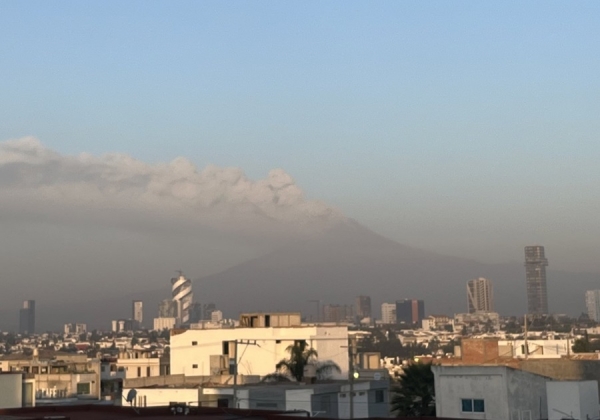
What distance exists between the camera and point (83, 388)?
77375mm

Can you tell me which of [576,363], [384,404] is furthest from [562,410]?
[384,404]

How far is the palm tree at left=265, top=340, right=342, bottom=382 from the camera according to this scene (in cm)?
6788

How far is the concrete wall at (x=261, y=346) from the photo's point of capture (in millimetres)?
82188

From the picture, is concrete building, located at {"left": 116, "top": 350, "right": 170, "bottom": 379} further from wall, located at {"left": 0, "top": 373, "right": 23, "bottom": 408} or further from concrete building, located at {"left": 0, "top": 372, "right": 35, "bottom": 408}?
wall, located at {"left": 0, "top": 373, "right": 23, "bottom": 408}

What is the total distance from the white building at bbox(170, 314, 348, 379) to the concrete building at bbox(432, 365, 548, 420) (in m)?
42.4

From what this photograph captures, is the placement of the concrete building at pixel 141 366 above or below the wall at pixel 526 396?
above

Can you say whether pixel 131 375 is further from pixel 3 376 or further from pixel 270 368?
pixel 3 376

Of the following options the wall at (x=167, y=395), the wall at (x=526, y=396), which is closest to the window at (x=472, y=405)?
the wall at (x=526, y=396)

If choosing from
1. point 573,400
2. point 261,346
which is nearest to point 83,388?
point 261,346

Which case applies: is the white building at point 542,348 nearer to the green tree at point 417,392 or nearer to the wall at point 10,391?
the green tree at point 417,392

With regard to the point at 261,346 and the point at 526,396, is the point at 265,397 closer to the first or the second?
the point at 526,396

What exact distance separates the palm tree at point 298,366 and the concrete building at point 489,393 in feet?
95.2

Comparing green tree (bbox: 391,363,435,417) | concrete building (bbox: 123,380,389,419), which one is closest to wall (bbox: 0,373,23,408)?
concrete building (bbox: 123,380,389,419)

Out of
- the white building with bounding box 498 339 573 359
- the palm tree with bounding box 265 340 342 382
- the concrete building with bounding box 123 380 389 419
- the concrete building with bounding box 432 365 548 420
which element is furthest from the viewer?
the white building with bounding box 498 339 573 359
